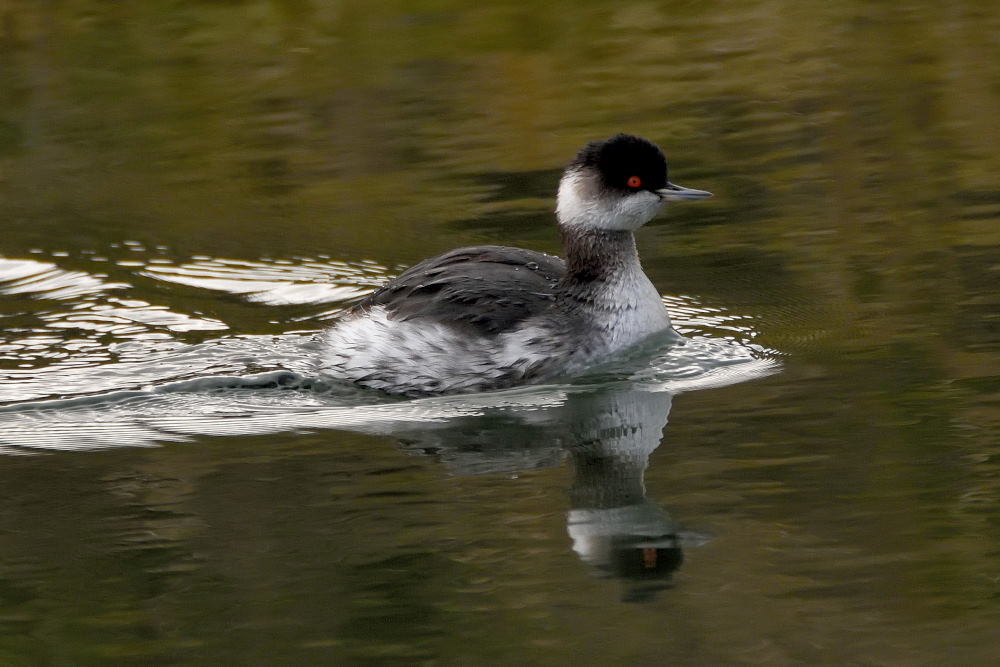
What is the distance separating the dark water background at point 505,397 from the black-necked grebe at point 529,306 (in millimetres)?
241

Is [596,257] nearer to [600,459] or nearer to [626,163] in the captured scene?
[626,163]

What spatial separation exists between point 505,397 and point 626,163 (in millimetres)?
1334

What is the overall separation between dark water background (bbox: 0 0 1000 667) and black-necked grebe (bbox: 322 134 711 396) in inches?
9.5

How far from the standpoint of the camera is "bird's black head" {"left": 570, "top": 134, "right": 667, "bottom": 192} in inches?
322

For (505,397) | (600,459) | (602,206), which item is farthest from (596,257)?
(600,459)

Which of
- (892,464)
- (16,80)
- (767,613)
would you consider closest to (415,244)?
(892,464)

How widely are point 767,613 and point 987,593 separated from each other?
0.68m

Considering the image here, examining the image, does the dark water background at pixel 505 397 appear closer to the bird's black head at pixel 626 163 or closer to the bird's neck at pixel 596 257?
the bird's neck at pixel 596 257

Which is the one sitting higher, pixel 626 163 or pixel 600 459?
pixel 626 163

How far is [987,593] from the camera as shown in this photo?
5.01 metres

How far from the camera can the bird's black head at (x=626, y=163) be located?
818 cm

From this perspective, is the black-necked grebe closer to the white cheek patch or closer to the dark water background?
the white cheek patch

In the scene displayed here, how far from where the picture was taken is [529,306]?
805 cm

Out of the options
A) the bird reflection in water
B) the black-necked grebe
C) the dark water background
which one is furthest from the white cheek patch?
the bird reflection in water
